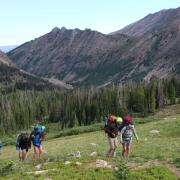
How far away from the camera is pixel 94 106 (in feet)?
482

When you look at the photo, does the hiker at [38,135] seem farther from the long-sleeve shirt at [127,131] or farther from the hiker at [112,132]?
the long-sleeve shirt at [127,131]

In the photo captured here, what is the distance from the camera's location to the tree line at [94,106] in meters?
146

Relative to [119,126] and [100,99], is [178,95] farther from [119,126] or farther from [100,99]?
[119,126]

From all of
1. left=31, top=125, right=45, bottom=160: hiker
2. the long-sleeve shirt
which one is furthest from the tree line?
the long-sleeve shirt

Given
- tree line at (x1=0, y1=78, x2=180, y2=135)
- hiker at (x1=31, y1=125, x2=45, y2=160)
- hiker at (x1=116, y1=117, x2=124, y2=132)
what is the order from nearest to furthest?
hiker at (x1=116, y1=117, x2=124, y2=132), hiker at (x1=31, y1=125, x2=45, y2=160), tree line at (x1=0, y1=78, x2=180, y2=135)

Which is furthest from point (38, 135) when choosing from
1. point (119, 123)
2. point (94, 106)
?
point (94, 106)

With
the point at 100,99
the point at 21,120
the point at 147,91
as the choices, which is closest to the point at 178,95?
the point at 147,91

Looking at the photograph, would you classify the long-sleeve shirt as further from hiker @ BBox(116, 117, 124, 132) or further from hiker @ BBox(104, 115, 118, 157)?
hiker @ BBox(104, 115, 118, 157)

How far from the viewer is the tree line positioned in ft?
479

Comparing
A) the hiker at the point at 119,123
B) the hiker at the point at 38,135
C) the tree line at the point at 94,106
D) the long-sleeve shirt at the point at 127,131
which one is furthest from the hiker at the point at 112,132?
the tree line at the point at 94,106

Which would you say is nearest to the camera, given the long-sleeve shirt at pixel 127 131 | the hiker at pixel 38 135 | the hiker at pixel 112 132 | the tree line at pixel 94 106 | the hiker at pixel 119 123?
the hiker at pixel 119 123

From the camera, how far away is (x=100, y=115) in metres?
144

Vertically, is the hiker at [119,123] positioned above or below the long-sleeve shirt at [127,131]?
above

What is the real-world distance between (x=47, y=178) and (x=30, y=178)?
108 cm
